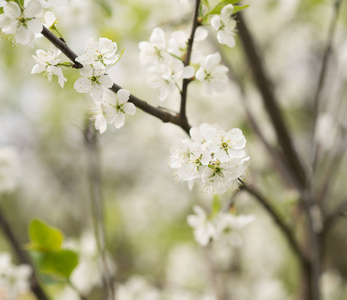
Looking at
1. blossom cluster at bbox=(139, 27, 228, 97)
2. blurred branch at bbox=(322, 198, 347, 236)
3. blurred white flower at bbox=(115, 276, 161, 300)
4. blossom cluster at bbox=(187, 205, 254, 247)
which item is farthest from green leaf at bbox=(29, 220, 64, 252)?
blurred white flower at bbox=(115, 276, 161, 300)

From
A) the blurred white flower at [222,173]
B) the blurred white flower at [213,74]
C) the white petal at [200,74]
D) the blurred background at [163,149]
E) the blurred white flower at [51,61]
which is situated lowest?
the blurred background at [163,149]

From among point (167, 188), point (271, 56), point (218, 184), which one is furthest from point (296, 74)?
point (218, 184)

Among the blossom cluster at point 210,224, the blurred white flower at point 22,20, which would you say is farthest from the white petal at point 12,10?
the blossom cluster at point 210,224

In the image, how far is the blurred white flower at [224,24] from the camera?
2.22 ft

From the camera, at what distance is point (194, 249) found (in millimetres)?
3221

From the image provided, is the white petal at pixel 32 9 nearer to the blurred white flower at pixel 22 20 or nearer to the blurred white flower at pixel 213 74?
the blurred white flower at pixel 22 20

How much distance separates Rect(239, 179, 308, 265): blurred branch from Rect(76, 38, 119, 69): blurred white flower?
0.33m

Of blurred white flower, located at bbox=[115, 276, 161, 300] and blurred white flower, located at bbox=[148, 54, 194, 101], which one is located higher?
blurred white flower, located at bbox=[148, 54, 194, 101]

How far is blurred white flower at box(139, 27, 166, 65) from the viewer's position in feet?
2.39

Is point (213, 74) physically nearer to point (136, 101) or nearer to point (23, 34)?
point (136, 101)

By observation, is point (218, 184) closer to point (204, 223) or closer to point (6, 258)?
point (204, 223)

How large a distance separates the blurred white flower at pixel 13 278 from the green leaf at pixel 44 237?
0.24 meters

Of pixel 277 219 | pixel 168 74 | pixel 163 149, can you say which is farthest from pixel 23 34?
pixel 163 149

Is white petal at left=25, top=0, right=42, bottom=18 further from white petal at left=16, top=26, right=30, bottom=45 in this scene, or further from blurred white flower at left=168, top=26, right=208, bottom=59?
blurred white flower at left=168, top=26, right=208, bottom=59
